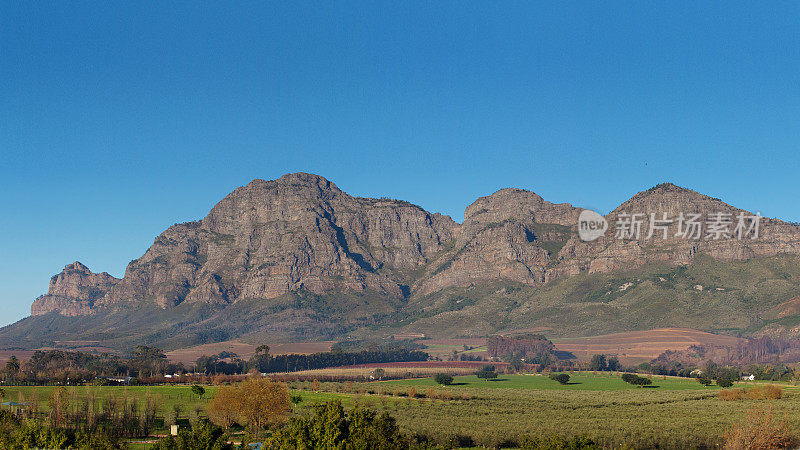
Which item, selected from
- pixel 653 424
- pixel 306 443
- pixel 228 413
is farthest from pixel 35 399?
pixel 653 424

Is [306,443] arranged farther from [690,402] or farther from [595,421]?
[690,402]

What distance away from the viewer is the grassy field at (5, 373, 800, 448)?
103312 mm

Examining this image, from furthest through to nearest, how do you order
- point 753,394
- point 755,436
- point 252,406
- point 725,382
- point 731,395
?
point 725,382, point 731,395, point 753,394, point 252,406, point 755,436

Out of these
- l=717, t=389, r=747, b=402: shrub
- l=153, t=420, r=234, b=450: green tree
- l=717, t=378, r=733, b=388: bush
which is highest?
l=153, t=420, r=234, b=450: green tree

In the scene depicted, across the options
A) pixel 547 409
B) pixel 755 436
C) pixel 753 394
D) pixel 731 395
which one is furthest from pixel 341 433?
pixel 753 394

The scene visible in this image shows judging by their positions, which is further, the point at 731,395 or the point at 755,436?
the point at 731,395

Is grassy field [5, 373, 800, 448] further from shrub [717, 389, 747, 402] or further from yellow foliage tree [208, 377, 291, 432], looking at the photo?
yellow foliage tree [208, 377, 291, 432]

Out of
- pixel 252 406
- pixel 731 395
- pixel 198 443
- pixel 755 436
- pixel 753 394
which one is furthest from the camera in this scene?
pixel 731 395

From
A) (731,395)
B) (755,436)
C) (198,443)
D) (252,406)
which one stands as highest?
(252,406)

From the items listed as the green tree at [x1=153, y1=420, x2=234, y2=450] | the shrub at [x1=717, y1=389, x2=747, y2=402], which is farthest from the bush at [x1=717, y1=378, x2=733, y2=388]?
the green tree at [x1=153, y1=420, x2=234, y2=450]

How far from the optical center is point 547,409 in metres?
138

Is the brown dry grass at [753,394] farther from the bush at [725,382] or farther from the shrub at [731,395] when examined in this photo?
the bush at [725,382]

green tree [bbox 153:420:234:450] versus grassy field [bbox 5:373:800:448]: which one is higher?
green tree [bbox 153:420:234:450]

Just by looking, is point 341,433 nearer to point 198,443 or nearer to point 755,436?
point 198,443
